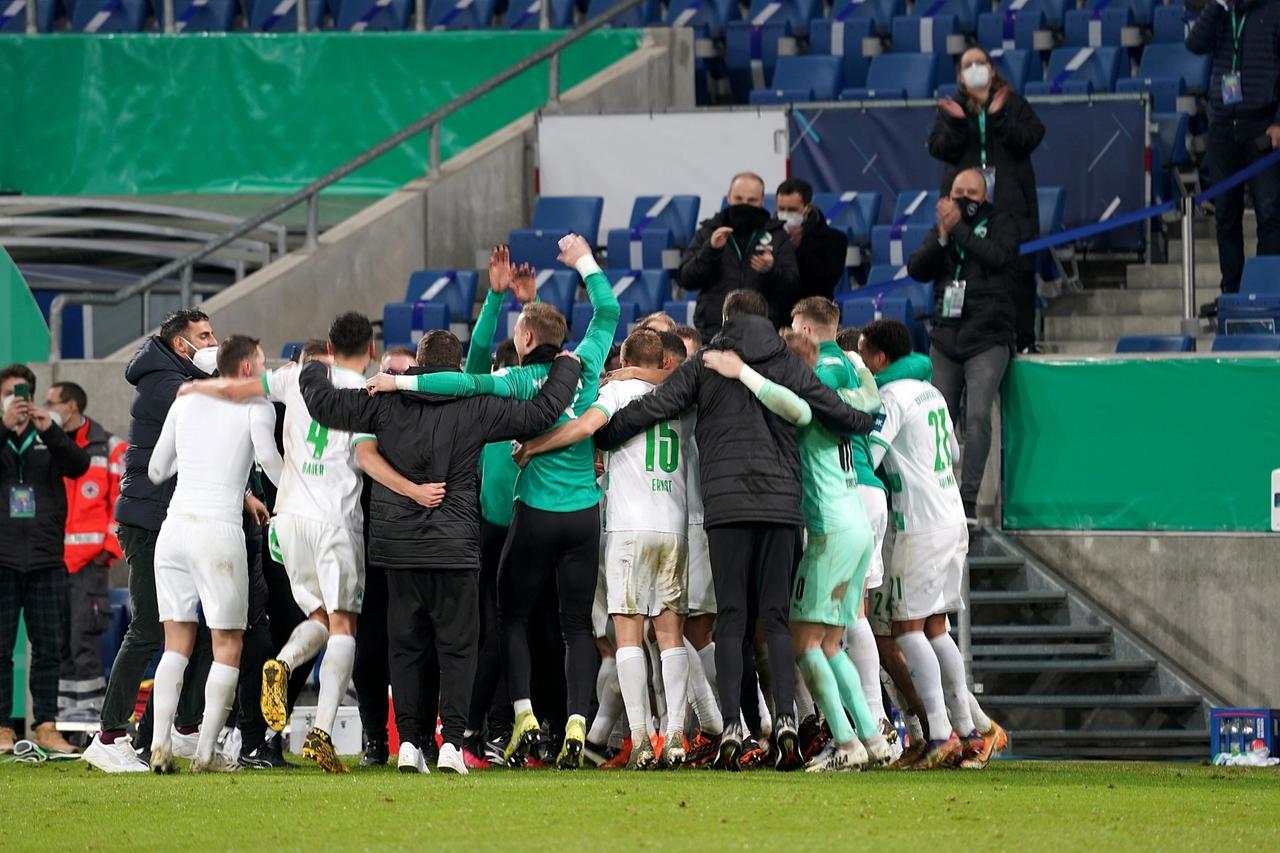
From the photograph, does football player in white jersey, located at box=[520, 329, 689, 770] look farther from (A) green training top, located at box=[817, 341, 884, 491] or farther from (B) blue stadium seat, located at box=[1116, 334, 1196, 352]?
(B) blue stadium seat, located at box=[1116, 334, 1196, 352]

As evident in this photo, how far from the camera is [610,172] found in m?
17.7

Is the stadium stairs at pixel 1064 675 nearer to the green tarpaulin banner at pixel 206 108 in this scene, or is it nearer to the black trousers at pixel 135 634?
the black trousers at pixel 135 634

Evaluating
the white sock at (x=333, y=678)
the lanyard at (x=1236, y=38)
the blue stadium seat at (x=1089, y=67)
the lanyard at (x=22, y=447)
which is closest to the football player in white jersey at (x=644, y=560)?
the white sock at (x=333, y=678)

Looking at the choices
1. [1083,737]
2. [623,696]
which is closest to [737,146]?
[1083,737]

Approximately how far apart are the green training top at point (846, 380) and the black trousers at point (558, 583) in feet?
3.96

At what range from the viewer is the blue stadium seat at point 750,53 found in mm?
19500

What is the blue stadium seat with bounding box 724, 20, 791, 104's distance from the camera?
19.5 m

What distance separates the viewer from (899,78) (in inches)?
721

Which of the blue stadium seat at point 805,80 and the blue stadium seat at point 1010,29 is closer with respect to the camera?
the blue stadium seat at point 805,80

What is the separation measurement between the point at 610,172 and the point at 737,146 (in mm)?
1077

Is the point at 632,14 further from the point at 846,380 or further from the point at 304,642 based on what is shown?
the point at 304,642

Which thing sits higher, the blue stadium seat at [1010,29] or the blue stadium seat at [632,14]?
the blue stadium seat at [632,14]

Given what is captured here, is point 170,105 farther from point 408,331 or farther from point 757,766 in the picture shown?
point 757,766

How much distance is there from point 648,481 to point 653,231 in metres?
6.79
